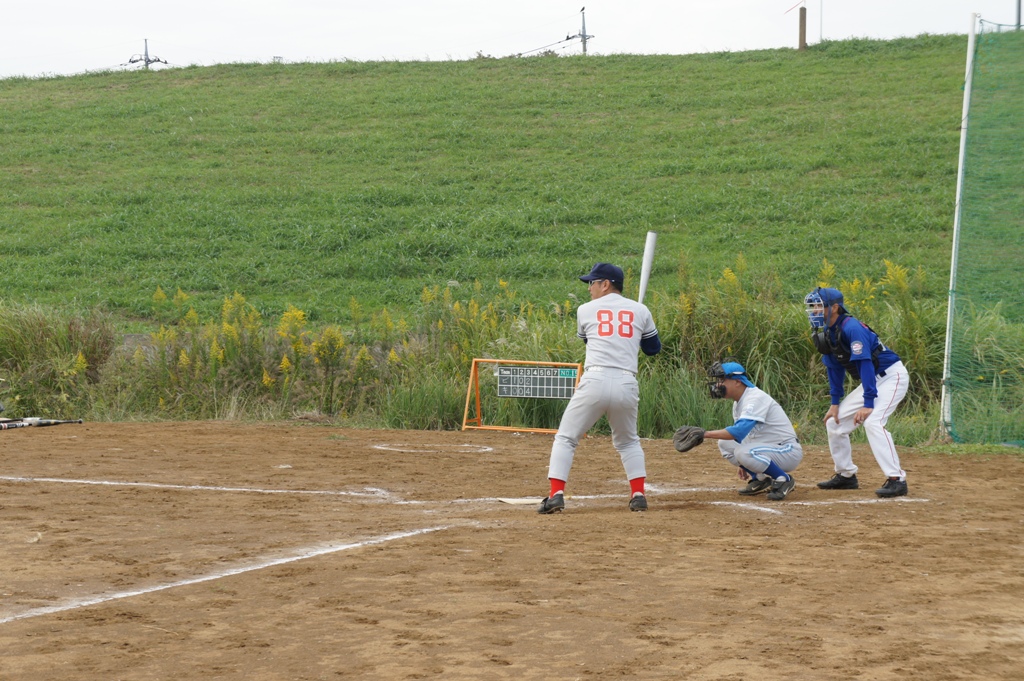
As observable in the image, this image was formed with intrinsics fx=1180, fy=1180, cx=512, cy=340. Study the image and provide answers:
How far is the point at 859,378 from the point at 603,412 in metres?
2.18

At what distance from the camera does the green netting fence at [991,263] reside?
12.8 m

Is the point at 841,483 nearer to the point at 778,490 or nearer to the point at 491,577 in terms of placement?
the point at 778,490

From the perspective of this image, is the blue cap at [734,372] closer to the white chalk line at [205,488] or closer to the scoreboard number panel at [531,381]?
the white chalk line at [205,488]

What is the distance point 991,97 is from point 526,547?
9.06 meters

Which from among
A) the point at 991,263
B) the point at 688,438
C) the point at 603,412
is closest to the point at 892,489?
the point at 688,438

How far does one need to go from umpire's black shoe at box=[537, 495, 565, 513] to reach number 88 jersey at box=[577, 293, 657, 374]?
3.21ft

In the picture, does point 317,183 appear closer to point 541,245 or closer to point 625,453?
point 541,245

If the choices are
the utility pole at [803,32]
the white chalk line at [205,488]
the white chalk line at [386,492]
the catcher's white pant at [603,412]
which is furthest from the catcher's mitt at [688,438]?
the utility pole at [803,32]

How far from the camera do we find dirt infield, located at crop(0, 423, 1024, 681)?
16.1 ft

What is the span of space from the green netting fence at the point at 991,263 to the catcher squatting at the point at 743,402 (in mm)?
3804

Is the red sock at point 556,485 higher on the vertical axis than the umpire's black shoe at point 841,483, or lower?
higher

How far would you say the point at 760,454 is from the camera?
911cm

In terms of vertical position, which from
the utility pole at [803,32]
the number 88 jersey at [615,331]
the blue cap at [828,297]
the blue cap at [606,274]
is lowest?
the number 88 jersey at [615,331]

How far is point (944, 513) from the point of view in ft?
28.1
